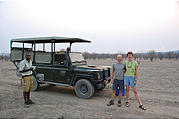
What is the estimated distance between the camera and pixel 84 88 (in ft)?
16.9

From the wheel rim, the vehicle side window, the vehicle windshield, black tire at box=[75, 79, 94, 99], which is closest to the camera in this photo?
black tire at box=[75, 79, 94, 99]

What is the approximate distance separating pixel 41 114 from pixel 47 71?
2445mm

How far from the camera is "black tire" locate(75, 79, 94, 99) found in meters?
4.96

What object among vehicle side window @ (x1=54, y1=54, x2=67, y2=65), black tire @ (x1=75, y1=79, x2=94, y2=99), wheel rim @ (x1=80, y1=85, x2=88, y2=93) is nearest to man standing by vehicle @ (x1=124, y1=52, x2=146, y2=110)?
black tire @ (x1=75, y1=79, x2=94, y2=99)

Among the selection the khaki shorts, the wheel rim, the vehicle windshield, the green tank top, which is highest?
the vehicle windshield

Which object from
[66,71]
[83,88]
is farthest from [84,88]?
[66,71]

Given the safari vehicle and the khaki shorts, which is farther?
the safari vehicle

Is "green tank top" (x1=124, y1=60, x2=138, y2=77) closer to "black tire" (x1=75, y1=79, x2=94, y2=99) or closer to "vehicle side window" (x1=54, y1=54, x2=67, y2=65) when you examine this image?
"black tire" (x1=75, y1=79, x2=94, y2=99)

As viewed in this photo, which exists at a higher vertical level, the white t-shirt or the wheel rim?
the white t-shirt

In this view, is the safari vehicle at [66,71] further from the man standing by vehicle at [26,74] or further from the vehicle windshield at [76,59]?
the man standing by vehicle at [26,74]

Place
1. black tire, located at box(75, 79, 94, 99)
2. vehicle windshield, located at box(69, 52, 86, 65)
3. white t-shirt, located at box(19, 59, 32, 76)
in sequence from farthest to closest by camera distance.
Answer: vehicle windshield, located at box(69, 52, 86, 65), black tire, located at box(75, 79, 94, 99), white t-shirt, located at box(19, 59, 32, 76)

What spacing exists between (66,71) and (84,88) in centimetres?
112

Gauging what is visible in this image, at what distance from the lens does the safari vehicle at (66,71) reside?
16.4 feet

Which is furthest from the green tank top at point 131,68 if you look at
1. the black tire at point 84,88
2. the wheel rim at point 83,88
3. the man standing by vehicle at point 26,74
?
the man standing by vehicle at point 26,74
